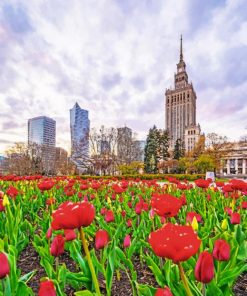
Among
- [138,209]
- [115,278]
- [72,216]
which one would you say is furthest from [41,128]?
[72,216]

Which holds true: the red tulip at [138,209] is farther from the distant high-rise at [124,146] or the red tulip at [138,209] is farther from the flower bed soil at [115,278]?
the distant high-rise at [124,146]

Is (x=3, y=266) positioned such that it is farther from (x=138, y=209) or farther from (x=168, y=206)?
(x=138, y=209)

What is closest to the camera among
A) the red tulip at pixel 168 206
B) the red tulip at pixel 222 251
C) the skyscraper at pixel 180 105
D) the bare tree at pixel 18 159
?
the red tulip at pixel 222 251

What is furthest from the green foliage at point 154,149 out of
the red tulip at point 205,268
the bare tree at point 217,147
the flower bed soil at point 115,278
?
the red tulip at point 205,268

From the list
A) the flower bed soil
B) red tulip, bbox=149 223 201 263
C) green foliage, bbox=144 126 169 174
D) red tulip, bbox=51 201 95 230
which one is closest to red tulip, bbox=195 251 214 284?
red tulip, bbox=149 223 201 263

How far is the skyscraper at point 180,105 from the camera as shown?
115 meters

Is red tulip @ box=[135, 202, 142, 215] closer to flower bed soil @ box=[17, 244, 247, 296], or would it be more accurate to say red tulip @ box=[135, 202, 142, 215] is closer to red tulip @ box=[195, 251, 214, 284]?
flower bed soil @ box=[17, 244, 247, 296]

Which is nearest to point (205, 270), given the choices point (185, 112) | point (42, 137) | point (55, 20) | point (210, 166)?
point (55, 20)

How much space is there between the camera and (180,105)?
385 feet

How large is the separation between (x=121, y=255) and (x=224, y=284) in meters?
0.71

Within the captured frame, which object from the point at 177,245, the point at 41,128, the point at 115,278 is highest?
the point at 41,128

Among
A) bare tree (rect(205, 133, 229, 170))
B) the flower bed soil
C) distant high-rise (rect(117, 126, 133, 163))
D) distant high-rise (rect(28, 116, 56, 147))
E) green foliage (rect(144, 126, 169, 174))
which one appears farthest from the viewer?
distant high-rise (rect(28, 116, 56, 147))

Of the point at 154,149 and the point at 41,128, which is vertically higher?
the point at 41,128

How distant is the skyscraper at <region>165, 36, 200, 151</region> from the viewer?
114750mm
